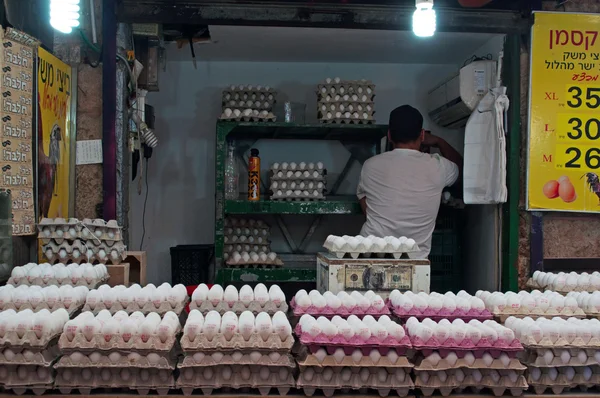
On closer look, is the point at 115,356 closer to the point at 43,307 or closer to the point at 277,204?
the point at 43,307

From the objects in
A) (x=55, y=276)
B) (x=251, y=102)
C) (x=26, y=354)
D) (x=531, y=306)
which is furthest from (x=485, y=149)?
(x=26, y=354)

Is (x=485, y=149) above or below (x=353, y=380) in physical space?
above

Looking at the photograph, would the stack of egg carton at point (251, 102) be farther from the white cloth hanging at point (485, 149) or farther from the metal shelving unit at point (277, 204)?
the white cloth hanging at point (485, 149)

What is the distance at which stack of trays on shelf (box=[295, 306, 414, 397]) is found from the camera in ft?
8.17

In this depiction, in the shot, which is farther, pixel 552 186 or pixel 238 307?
pixel 552 186

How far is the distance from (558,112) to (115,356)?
13.3 ft

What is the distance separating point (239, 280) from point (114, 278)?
208cm

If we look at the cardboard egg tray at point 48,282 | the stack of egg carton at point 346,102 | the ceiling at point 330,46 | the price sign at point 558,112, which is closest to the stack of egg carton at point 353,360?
the cardboard egg tray at point 48,282

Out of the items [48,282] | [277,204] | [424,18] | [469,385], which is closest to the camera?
[469,385]

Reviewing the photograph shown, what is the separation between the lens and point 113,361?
2445 millimetres

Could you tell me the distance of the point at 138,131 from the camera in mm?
5289

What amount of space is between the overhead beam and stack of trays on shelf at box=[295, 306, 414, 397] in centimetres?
287

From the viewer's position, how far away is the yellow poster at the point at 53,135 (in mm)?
4250

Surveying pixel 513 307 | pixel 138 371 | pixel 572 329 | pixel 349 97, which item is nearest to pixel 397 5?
pixel 349 97
